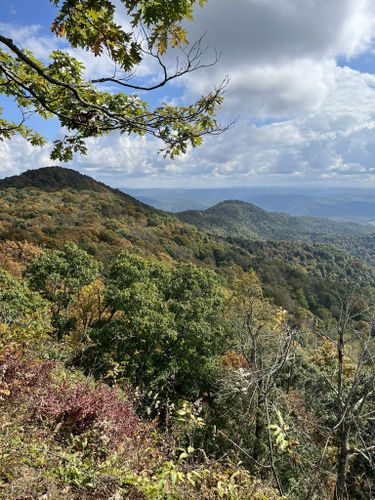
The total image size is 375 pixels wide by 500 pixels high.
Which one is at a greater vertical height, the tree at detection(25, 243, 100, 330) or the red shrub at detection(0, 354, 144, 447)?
the red shrub at detection(0, 354, 144, 447)

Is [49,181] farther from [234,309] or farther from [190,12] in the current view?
[190,12]

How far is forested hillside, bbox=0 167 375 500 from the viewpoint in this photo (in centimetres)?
425

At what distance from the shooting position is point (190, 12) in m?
3.68

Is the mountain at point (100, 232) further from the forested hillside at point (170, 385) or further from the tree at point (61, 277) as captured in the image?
the tree at point (61, 277)

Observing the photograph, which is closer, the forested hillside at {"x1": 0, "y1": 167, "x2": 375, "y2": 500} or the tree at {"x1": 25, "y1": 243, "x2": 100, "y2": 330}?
the forested hillside at {"x1": 0, "y1": 167, "x2": 375, "y2": 500}

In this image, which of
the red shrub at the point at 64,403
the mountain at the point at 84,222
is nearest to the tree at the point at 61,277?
the red shrub at the point at 64,403

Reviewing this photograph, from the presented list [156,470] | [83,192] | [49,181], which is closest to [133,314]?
[156,470]

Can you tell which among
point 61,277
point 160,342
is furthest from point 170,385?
point 61,277

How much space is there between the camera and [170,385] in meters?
17.0

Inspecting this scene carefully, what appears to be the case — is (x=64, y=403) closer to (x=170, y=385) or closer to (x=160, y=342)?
(x=170, y=385)

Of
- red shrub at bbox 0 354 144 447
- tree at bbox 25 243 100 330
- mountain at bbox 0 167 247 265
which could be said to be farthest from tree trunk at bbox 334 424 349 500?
mountain at bbox 0 167 247 265

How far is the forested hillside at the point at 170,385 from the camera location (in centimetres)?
425

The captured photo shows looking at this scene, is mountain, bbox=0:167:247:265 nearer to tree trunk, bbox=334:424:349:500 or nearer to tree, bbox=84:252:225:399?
tree, bbox=84:252:225:399

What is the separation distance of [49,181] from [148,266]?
114219 millimetres
